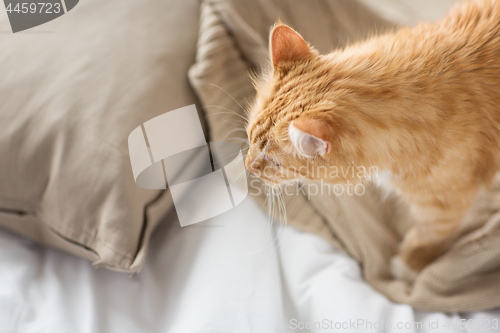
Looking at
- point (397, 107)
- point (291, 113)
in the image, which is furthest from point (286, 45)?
point (397, 107)

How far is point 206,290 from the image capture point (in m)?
0.77

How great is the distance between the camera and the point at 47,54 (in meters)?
0.73

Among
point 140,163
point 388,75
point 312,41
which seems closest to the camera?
point 388,75

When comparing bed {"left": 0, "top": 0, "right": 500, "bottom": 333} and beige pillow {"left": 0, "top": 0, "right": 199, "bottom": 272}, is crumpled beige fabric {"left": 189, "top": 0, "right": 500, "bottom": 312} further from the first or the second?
A: beige pillow {"left": 0, "top": 0, "right": 199, "bottom": 272}

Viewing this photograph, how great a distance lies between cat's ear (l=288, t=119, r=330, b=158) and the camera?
552 mm

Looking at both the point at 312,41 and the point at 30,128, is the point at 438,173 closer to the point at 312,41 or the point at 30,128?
the point at 312,41

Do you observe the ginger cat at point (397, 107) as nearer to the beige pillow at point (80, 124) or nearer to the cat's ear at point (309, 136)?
the cat's ear at point (309, 136)

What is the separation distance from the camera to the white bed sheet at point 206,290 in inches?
28.2

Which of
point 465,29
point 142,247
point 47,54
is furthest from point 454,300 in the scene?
point 47,54

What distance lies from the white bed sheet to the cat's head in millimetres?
239

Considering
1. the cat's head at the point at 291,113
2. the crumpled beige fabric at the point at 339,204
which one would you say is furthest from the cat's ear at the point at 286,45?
the crumpled beige fabric at the point at 339,204

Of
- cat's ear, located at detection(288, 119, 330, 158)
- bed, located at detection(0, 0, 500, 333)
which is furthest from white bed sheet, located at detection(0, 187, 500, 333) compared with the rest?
cat's ear, located at detection(288, 119, 330, 158)

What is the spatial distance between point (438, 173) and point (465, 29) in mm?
341

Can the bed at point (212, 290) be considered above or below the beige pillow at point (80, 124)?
below
